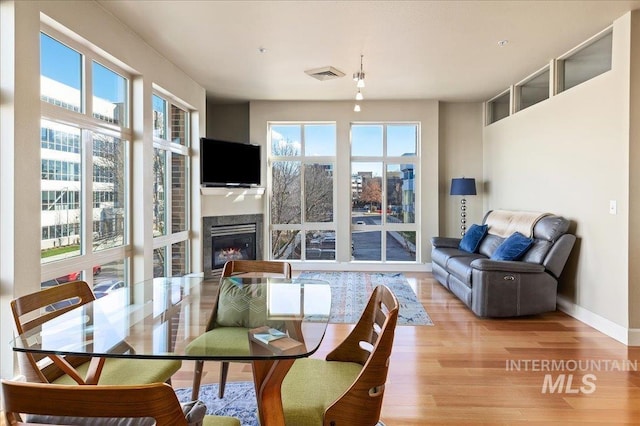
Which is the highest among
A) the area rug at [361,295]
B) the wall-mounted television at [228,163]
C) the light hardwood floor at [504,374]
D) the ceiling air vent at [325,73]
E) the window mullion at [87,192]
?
the ceiling air vent at [325,73]

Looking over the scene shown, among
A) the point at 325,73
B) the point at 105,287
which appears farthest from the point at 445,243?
the point at 105,287

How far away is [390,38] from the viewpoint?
12.5 feet

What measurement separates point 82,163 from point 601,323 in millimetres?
4886

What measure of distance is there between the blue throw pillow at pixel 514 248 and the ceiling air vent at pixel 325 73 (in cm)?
285

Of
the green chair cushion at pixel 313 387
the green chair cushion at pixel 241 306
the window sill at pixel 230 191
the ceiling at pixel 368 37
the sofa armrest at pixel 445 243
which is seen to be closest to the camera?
the green chair cushion at pixel 313 387

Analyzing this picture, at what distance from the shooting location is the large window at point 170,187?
4.53 meters

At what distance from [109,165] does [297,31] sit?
2177 millimetres

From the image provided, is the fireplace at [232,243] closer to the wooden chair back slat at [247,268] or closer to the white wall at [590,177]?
the wooden chair back slat at [247,268]

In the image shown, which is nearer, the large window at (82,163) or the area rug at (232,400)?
the area rug at (232,400)

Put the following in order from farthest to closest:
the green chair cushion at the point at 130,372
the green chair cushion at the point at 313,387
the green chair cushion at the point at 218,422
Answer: the green chair cushion at the point at 130,372 → the green chair cushion at the point at 313,387 → the green chair cushion at the point at 218,422

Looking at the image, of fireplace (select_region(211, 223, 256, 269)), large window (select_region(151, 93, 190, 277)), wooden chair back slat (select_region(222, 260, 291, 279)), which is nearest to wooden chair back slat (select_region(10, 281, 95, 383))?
wooden chair back slat (select_region(222, 260, 291, 279))

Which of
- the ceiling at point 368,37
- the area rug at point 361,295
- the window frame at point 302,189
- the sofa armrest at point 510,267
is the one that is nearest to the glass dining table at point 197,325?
the area rug at point 361,295

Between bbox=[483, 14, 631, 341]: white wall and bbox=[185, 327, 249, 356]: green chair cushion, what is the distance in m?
3.37

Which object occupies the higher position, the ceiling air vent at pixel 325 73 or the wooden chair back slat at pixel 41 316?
the ceiling air vent at pixel 325 73
